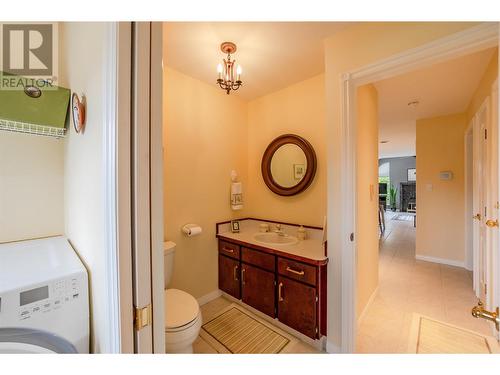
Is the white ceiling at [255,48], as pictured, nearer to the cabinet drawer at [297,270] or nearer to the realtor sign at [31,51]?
the realtor sign at [31,51]

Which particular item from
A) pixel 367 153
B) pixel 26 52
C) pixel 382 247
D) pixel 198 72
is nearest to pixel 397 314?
pixel 367 153

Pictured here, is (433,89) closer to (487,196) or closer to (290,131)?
(487,196)

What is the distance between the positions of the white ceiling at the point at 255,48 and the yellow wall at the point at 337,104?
136mm

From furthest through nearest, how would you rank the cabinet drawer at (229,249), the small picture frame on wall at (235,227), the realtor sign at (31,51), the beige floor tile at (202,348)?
the small picture frame on wall at (235,227)
the cabinet drawer at (229,249)
the beige floor tile at (202,348)
the realtor sign at (31,51)

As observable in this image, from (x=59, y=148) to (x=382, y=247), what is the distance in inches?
198

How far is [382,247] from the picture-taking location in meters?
4.27

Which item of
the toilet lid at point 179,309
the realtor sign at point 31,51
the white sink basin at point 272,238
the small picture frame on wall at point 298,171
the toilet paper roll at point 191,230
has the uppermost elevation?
the realtor sign at point 31,51

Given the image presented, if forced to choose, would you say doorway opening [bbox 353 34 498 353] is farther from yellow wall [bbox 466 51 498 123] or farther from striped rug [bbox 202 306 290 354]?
striped rug [bbox 202 306 290 354]

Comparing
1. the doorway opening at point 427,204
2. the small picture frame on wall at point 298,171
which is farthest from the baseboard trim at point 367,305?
the small picture frame on wall at point 298,171

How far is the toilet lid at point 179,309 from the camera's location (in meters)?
1.32

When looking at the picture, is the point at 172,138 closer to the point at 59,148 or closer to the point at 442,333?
the point at 59,148

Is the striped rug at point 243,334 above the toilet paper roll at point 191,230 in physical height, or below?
below

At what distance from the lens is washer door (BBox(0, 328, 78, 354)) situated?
2.33 feet

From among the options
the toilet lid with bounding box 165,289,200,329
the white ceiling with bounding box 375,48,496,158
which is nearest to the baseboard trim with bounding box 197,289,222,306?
the toilet lid with bounding box 165,289,200,329
